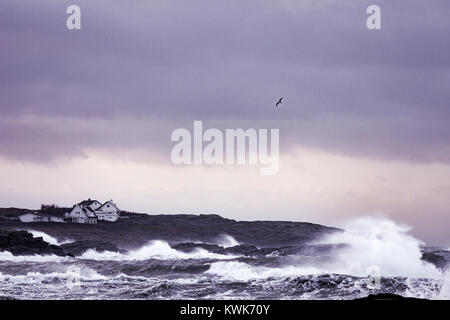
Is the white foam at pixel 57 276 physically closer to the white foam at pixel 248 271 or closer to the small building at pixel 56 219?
the white foam at pixel 248 271

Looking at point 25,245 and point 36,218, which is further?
point 36,218

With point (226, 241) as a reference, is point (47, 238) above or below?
above

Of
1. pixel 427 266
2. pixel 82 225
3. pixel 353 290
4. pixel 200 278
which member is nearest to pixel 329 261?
pixel 427 266

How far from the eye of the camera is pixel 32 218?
51.8m

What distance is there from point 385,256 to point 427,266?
10.0ft

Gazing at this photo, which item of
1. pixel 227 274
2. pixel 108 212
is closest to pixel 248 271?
pixel 227 274

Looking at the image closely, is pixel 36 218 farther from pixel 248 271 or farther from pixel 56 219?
pixel 248 271

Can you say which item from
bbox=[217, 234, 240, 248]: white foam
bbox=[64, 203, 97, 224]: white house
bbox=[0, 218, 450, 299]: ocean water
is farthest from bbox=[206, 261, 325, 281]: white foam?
bbox=[64, 203, 97, 224]: white house

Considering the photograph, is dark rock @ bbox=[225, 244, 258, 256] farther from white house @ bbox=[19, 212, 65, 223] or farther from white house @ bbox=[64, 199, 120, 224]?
white house @ bbox=[19, 212, 65, 223]

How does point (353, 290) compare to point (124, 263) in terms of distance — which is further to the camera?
point (124, 263)

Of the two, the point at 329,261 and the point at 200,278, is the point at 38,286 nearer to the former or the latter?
the point at 200,278

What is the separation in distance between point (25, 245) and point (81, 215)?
783cm

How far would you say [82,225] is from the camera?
174 ft

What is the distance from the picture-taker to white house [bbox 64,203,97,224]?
51.0m
